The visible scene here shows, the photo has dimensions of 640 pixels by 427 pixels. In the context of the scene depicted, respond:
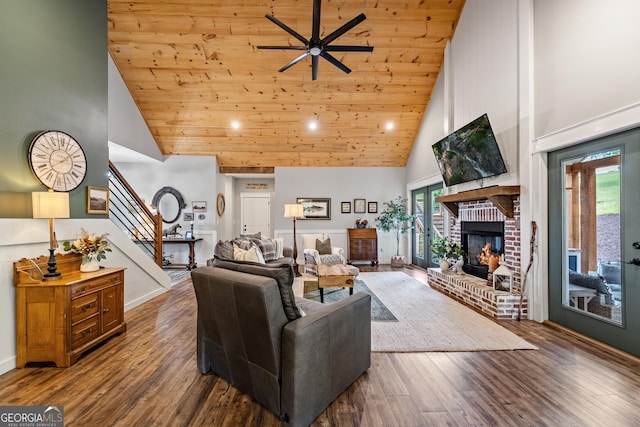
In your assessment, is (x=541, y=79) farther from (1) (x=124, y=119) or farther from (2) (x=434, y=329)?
(1) (x=124, y=119)

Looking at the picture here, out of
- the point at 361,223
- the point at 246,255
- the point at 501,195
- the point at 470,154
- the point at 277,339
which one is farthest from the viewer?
the point at 361,223

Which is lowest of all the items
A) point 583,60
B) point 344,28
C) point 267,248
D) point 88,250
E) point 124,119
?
point 267,248

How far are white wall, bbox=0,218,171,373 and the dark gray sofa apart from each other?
1.71m

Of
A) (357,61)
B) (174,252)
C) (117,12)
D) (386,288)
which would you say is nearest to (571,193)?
(386,288)

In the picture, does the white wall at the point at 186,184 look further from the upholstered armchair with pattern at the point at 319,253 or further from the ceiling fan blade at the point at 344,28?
the ceiling fan blade at the point at 344,28

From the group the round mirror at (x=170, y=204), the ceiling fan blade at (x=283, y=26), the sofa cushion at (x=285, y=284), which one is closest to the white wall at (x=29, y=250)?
the sofa cushion at (x=285, y=284)

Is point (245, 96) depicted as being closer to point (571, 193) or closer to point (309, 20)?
point (309, 20)

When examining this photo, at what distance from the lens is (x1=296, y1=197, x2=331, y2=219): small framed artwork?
24.2ft

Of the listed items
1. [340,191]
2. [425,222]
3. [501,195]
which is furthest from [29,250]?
[425,222]

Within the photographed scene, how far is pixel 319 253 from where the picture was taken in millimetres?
5777

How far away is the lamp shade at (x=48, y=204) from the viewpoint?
234 centimetres

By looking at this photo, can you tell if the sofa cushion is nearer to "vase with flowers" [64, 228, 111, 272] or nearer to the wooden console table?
"vase with flowers" [64, 228, 111, 272]

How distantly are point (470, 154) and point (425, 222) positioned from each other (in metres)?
A: 2.66

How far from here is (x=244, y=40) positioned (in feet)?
15.2
